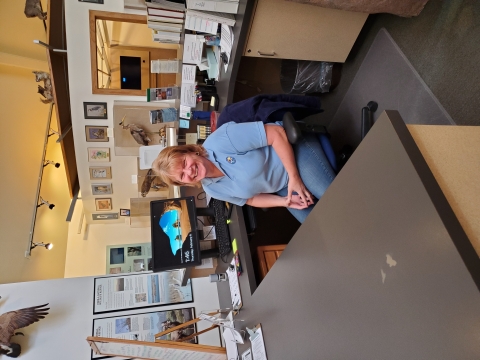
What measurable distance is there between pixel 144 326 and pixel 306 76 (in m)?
1.98

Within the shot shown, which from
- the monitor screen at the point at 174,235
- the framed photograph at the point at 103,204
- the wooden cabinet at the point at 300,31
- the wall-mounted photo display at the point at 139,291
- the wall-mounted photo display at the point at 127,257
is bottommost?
the wall-mounted photo display at the point at 139,291

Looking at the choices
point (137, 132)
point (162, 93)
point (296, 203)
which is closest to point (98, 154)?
point (137, 132)

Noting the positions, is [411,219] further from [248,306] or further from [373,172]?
[248,306]

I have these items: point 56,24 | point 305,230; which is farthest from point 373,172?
point 56,24

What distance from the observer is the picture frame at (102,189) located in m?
3.63

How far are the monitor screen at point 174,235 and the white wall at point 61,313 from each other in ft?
1.32

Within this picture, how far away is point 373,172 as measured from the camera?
0.69 meters

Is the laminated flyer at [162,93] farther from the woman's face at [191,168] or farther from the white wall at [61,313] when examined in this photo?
the white wall at [61,313]

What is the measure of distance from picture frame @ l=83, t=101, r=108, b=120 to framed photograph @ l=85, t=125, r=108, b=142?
5.1 inches

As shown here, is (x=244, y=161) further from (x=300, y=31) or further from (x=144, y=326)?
(x=144, y=326)

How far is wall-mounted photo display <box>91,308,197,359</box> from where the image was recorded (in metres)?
1.97

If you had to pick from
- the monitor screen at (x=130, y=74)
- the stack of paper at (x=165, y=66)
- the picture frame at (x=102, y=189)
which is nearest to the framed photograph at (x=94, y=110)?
the monitor screen at (x=130, y=74)

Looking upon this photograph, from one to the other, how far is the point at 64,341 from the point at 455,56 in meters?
2.66

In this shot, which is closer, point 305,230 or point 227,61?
point 305,230
